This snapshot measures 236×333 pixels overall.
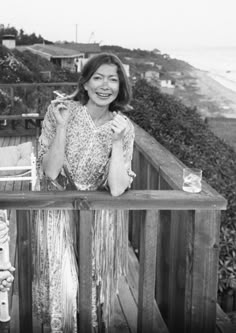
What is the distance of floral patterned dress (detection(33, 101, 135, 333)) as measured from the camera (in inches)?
75.8

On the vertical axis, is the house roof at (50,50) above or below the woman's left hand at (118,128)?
above

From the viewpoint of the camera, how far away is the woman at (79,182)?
192 cm

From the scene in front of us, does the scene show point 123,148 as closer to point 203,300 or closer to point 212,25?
point 203,300

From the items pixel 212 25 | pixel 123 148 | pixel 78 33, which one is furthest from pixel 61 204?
pixel 212 25

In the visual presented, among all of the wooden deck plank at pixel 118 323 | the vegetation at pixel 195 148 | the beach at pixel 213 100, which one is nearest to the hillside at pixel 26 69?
the vegetation at pixel 195 148

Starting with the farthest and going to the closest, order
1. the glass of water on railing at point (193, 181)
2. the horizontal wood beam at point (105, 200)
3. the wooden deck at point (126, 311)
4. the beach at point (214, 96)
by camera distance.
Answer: the beach at point (214, 96) → the wooden deck at point (126, 311) → the glass of water on railing at point (193, 181) → the horizontal wood beam at point (105, 200)

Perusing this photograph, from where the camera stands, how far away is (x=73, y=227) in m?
1.95

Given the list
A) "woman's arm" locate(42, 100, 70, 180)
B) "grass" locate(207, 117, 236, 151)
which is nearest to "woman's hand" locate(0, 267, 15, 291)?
"woman's arm" locate(42, 100, 70, 180)

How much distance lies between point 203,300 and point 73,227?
1.85 feet

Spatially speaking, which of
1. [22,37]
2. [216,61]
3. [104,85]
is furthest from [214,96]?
[104,85]

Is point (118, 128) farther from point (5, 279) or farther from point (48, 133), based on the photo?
point (5, 279)

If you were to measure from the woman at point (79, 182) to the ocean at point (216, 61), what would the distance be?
8299 mm

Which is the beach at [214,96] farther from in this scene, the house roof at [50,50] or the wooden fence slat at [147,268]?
the wooden fence slat at [147,268]

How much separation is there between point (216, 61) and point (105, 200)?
1518 cm
